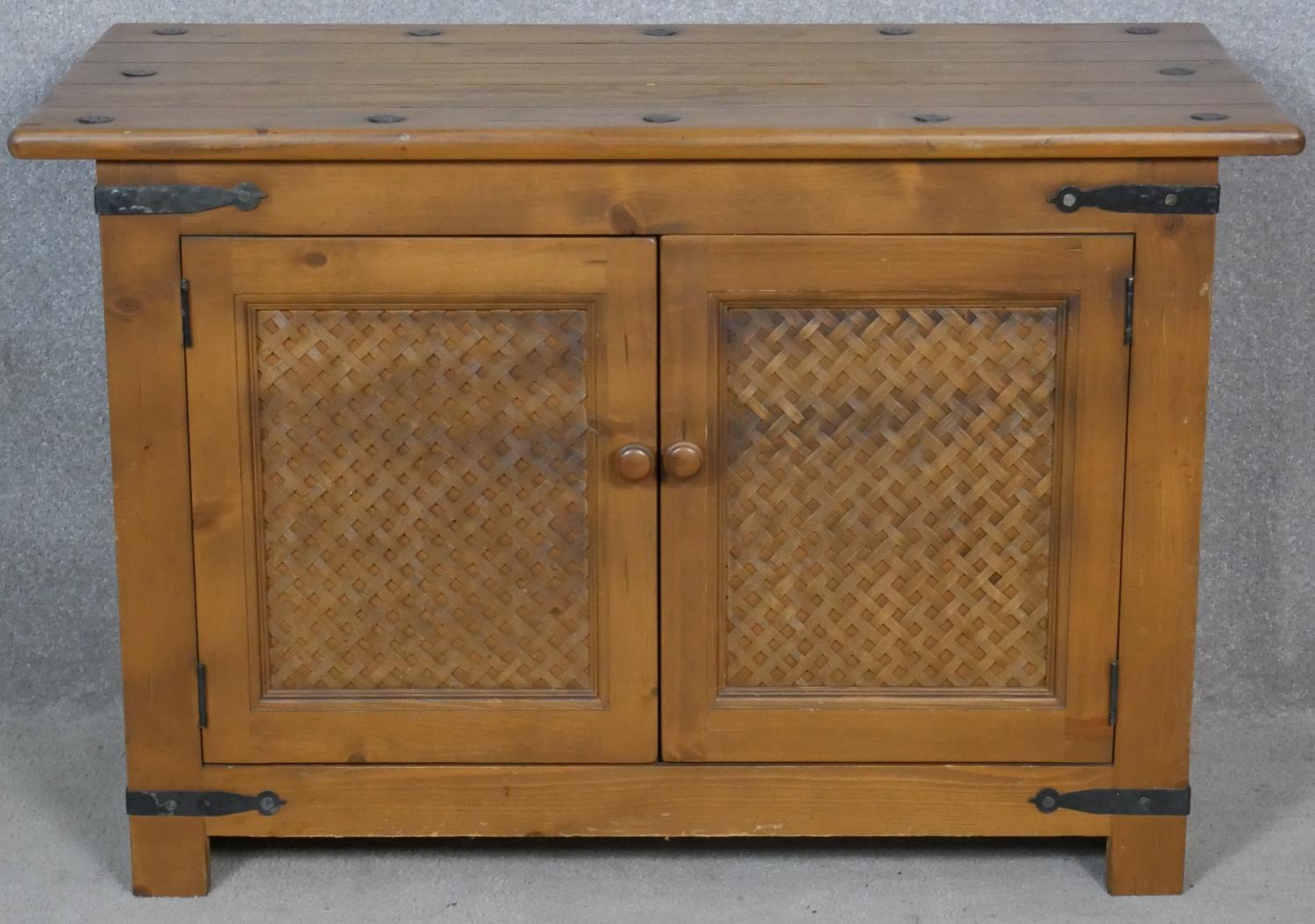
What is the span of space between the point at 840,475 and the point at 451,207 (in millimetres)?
522

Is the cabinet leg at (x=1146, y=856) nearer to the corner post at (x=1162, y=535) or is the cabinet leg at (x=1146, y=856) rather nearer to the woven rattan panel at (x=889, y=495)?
the corner post at (x=1162, y=535)

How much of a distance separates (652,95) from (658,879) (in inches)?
36.1

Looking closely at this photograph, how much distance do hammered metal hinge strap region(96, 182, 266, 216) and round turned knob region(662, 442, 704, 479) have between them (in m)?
0.52

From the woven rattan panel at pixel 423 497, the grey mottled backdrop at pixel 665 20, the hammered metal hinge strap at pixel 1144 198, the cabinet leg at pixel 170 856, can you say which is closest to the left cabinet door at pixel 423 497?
the woven rattan panel at pixel 423 497

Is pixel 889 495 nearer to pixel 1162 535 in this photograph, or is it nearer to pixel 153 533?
pixel 1162 535

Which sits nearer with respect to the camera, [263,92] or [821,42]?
[263,92]

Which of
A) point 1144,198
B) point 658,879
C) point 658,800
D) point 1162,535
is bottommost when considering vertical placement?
point 658,879

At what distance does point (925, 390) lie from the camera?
8.29ft

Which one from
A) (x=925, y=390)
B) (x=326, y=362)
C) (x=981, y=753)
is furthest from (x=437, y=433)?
(x=981, y=753)

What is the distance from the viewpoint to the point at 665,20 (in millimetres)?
3059

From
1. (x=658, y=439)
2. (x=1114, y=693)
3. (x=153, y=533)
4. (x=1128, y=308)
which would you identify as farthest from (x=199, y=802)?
(x=1128, y=308)

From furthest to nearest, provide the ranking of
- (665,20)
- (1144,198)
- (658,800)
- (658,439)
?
1. (665,20)
2. (658,800)
3. (658,439)
4. (1144,198)

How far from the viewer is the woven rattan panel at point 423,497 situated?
2.52m

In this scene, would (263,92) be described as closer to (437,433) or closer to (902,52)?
(437,433)
